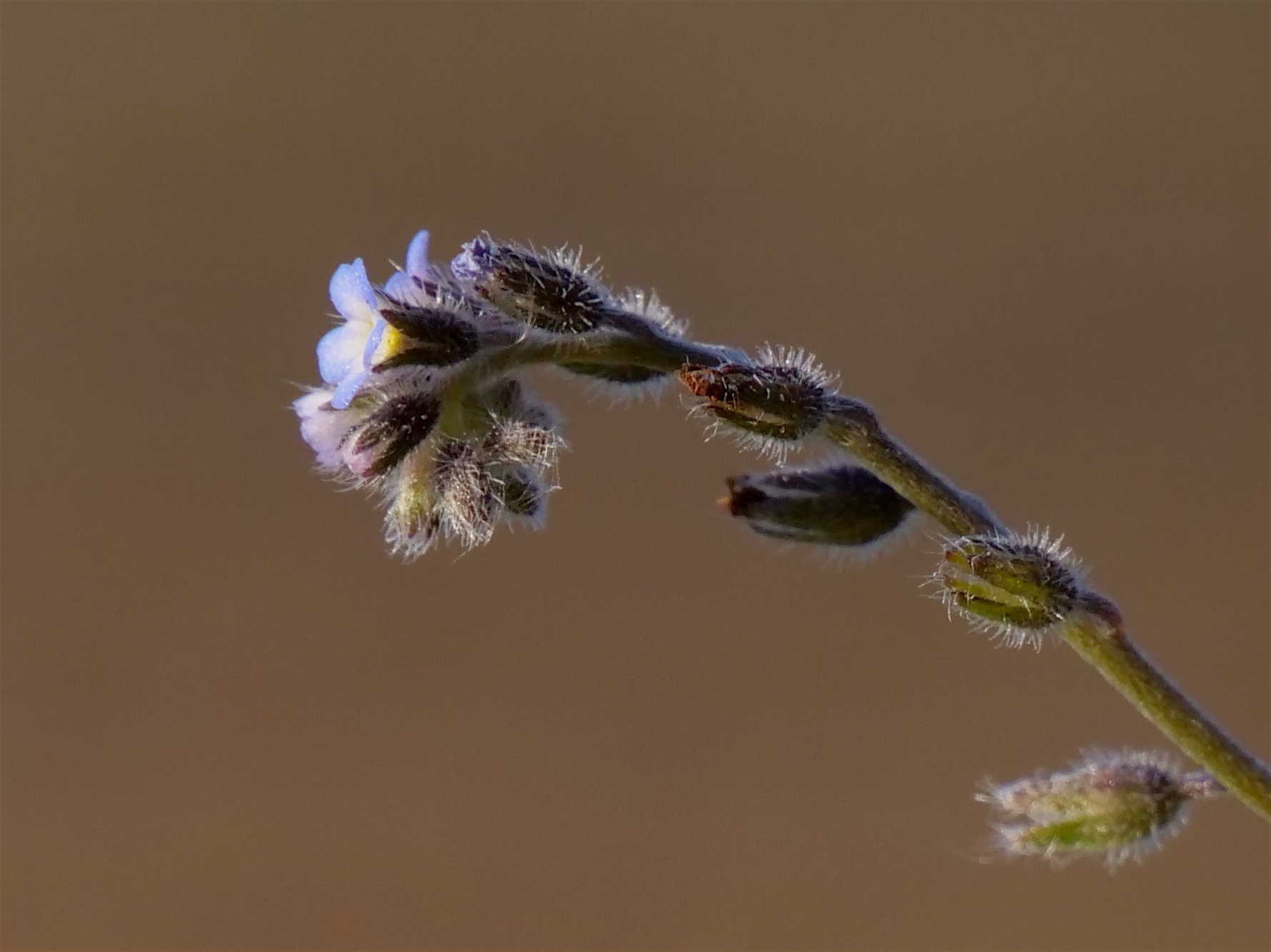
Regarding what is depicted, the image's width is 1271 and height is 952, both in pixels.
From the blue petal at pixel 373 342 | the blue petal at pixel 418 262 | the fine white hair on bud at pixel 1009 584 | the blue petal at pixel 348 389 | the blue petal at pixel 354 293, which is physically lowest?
the fine white hair on bud at pixel 1009 584

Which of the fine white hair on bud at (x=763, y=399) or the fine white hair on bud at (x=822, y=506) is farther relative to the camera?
the fine white hair on bud at (x=822, y=506)

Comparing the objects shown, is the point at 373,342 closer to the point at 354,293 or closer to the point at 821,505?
the point at 354,293

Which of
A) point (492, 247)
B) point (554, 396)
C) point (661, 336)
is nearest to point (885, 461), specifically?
point (661, 336)

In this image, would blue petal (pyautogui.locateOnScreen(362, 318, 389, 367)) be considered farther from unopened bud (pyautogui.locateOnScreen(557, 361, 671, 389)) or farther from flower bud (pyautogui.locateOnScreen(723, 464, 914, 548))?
flower bud (pyautogui.locateOnScreen(723, 464, 914, 548))

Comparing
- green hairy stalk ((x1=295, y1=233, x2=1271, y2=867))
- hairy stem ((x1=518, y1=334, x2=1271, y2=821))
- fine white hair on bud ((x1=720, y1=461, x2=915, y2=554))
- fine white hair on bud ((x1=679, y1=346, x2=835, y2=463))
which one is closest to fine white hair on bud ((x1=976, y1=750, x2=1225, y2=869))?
green hairy stalk ((x1=295, y1=233, x2=1271, y2=867))

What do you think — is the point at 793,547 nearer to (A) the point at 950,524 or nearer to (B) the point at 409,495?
(A) the point at 950,524

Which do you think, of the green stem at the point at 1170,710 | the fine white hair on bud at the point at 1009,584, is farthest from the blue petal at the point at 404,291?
the green stem at the point at 1170,710

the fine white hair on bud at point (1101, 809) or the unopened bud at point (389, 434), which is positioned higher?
the unopened bud at point (389, 434)

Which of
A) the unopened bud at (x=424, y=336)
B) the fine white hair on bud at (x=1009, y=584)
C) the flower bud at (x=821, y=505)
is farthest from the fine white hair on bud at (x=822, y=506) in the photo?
the unopened bud at (x=424, y=336)

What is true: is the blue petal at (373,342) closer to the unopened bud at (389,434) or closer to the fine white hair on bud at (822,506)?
the unopened bud at (389,434)
